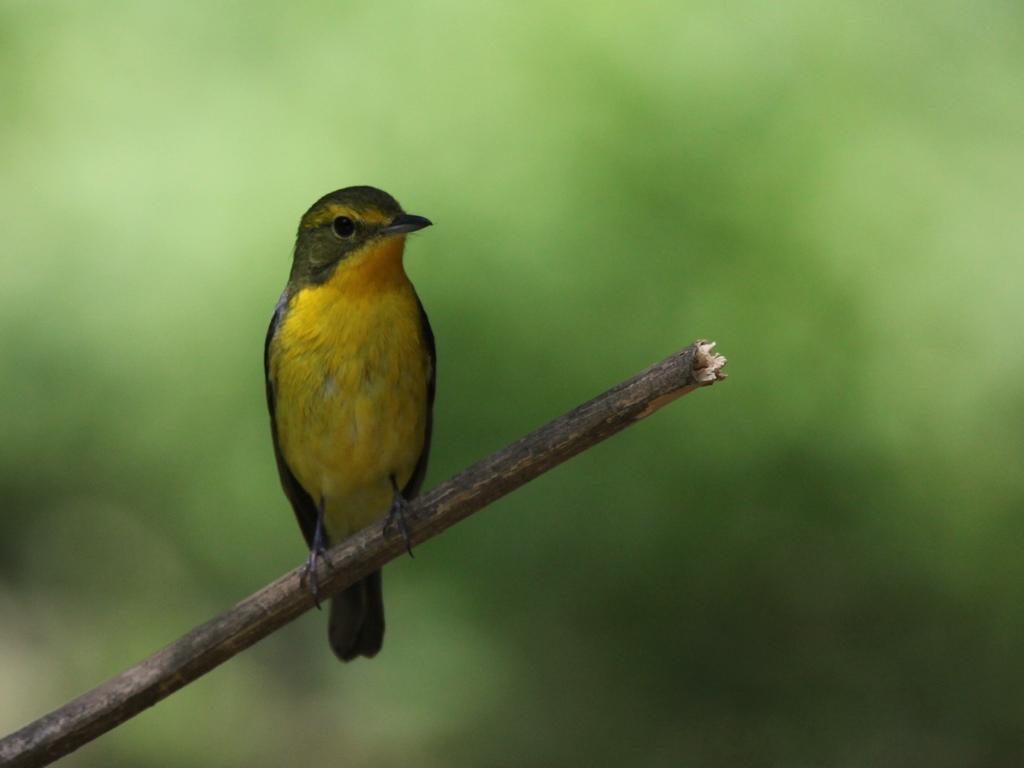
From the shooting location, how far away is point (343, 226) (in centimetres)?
415

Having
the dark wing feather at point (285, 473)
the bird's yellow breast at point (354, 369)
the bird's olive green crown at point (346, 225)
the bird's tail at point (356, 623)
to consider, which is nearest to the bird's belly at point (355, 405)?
the bird's yellow breast at point (354, 369)

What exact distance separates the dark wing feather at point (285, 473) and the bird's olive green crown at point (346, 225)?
0.21 meters

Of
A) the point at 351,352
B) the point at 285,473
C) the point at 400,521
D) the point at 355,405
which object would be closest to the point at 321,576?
the point at 400,521

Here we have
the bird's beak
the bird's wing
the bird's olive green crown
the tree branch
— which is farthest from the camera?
the bird's wing

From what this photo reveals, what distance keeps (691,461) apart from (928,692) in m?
1.67

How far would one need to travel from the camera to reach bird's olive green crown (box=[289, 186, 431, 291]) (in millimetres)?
4090

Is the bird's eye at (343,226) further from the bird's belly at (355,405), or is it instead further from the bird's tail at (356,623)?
the bird's tail at (356,623)

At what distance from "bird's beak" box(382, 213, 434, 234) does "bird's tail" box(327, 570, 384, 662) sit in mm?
1561

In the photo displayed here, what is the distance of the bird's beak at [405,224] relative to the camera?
396cm

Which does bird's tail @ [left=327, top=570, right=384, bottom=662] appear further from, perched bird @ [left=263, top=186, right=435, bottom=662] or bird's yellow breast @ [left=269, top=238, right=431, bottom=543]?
bird's yellow breast @ [left=269, top=238, right=431, bottom=543]

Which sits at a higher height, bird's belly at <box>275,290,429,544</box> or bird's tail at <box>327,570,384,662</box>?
bird's belly at <box>275,290,429,544</box>

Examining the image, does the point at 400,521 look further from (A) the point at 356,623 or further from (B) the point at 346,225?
(A) the point at 356,623

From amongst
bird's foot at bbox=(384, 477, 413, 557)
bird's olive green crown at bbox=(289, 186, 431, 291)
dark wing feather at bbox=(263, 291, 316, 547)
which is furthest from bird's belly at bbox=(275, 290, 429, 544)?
bird's foot at bbox=(384, 477, 413, 557)

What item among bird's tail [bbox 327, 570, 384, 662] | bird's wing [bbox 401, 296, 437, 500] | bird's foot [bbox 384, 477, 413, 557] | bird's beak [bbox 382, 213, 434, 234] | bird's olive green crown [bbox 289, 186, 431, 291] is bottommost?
bird's tail [bbox 327, 570, 384, 662]
